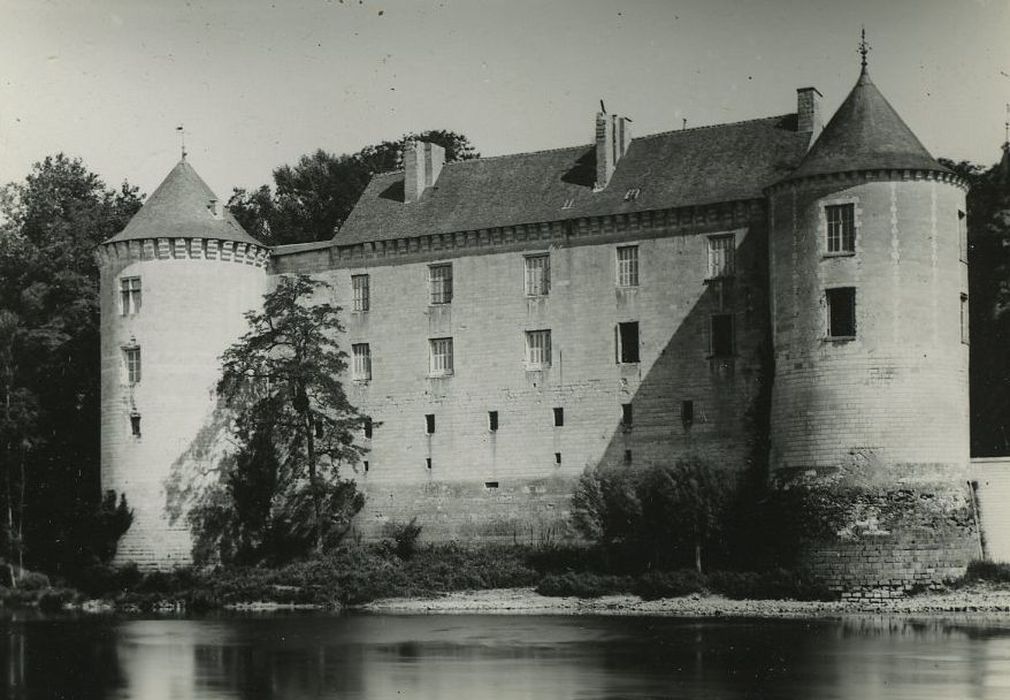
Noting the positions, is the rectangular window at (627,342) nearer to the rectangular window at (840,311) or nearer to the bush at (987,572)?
the rectangular window at (840,311)

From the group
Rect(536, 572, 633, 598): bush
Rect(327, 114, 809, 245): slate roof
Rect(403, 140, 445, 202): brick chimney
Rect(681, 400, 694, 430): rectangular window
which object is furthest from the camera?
Rect(403, 140, 445, 202): brick chimney

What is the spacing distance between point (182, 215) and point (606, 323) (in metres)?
13.3

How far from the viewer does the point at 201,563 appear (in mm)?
45562

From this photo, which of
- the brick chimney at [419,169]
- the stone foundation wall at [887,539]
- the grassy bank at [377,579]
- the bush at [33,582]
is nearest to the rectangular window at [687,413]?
the grassy bank at [377,579]

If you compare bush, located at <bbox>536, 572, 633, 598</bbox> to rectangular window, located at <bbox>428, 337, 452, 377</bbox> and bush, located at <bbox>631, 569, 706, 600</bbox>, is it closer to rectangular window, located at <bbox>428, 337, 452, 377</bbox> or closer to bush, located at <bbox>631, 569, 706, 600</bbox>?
bush, located at <bbox>631, 569, 706, 600</bbox>

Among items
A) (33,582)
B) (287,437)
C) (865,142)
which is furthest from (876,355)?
(33,582)

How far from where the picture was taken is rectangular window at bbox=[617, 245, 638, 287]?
4409 cm

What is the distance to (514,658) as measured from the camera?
2884cm

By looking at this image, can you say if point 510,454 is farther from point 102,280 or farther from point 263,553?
point 102,280

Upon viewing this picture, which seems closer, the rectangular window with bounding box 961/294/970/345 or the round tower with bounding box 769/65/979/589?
the round tower with bounding box 769/65/979/589

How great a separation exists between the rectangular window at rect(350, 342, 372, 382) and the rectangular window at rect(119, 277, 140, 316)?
21.1 feet

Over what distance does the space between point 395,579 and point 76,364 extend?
15076 millimetres

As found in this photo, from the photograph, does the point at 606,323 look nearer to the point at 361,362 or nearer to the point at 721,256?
the point at 721,256

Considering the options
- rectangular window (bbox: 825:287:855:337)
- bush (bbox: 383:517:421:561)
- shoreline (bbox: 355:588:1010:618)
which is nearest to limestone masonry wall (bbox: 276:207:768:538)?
bush (bbox: 383:517:421:561)
